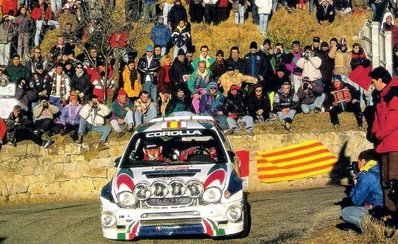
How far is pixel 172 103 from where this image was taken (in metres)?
20.0

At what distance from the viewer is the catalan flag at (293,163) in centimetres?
1934

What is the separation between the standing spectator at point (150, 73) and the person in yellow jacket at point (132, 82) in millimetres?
156

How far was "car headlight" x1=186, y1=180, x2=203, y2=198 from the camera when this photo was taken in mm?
11945

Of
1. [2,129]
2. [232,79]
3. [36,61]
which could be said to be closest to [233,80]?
[232,79]

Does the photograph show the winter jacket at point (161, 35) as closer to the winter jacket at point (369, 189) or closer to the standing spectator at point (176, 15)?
the standing spectator at point (176, 15)

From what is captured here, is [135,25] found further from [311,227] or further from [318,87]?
[311,227]

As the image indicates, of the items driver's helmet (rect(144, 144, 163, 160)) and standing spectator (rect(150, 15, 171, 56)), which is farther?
standing spectator (rect(150, 15, 171, 56))

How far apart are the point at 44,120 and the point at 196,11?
824 centimetres

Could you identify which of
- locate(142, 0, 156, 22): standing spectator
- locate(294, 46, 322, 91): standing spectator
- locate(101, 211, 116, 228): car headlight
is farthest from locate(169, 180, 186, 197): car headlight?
locate(142, 0, 156, 22): standing spectator

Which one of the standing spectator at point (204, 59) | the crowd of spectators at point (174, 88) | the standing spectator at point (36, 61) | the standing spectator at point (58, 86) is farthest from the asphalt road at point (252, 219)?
the standing spectator at point (36, 61)

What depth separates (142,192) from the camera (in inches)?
473

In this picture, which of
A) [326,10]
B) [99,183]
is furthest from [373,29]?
[326,10]

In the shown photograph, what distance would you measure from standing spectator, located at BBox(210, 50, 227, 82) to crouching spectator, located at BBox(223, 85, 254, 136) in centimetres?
135

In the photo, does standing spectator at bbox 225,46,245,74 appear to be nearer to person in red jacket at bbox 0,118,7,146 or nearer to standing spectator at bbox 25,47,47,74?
standing spectator at bbox 25,47,47,74
